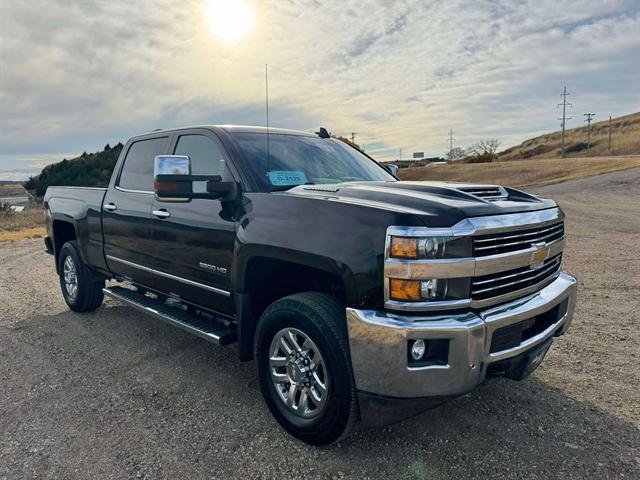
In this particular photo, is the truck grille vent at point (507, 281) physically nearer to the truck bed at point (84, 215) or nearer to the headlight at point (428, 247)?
the headlight at point (428, 247)

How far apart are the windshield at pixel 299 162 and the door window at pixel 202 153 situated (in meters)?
0.20

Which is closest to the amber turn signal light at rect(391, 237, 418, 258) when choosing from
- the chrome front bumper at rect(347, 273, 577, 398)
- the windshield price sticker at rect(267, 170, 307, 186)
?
the chrome front bumper at rect(347, 273, 577, 398)

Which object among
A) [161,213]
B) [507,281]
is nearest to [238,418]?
[161,213]

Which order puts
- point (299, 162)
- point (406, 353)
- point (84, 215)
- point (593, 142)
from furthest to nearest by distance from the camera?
point (593, 142), point (84, 215), point (299, 162), point (406, 353)

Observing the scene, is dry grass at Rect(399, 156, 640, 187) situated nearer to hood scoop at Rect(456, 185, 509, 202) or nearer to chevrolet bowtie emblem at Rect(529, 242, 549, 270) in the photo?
hood scoop at Rect(456, 185, 509, 202)

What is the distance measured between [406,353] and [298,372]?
0.78 metres

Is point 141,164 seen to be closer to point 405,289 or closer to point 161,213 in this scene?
point 161,213

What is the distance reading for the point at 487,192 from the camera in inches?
123

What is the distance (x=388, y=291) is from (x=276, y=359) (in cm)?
98

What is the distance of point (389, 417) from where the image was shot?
2631 millimetres

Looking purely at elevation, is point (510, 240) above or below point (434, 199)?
below

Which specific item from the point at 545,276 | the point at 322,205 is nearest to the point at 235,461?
the point at 322,205

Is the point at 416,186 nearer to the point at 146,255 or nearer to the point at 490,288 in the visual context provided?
the point at 490,288

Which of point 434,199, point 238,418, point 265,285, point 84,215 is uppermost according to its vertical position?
point 434,199
